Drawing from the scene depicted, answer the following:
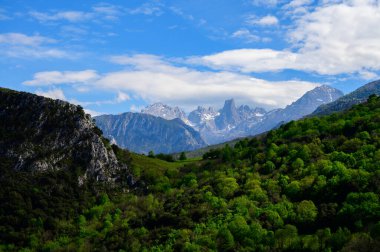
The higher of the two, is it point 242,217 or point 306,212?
point 306,212

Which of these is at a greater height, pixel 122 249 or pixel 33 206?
pixel 33 206

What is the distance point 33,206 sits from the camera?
196000mm

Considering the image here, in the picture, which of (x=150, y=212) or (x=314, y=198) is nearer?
(x=314, y=198)

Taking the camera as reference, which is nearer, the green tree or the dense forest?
the dense forest

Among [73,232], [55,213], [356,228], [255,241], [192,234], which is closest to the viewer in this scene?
[356,228]

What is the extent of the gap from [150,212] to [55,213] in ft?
142

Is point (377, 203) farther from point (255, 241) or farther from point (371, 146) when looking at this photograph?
point (371, 146)

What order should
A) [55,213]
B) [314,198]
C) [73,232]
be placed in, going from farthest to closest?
[55,213] < [73,232] < [314,198]

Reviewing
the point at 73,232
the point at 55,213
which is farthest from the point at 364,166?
the point at 55,213

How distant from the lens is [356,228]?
127 metres

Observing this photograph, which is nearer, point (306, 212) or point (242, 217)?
point (306, 212)

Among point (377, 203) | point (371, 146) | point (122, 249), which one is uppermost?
point (371, 146)

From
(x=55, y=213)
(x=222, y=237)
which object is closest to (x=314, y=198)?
(x=222, y=237)

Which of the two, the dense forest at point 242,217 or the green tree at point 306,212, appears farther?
the green tree at point 306,212
